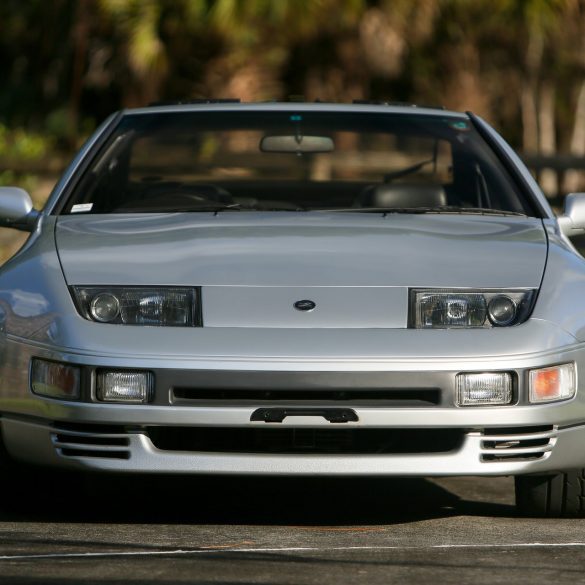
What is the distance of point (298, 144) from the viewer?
6.25 m

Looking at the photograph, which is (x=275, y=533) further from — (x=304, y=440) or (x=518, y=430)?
(x=518, y=430)

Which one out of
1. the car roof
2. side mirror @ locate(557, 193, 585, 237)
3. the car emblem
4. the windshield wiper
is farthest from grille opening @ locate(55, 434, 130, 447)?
the car roof

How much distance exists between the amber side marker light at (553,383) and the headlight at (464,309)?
178mm

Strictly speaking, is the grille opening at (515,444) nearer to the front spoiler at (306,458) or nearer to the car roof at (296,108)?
the front spoiler at (306,458)

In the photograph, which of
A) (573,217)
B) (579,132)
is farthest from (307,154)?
(579,132)

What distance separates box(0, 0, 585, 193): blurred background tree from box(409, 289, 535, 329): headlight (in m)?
10.9

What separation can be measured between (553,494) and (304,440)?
2.88 feet

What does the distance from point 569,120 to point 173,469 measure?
2885 centimetres

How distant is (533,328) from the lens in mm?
4445

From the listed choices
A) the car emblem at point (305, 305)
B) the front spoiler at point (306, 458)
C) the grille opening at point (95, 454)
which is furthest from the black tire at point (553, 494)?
the grille opening at point (95, 454)

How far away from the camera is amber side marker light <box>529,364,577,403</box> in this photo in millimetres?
4391

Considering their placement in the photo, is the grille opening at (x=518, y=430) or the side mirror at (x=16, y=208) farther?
the side mirror at (x=16, y=208)

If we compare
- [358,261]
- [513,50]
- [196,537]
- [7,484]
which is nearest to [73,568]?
[196,537]

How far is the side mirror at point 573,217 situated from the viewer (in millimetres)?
5395
